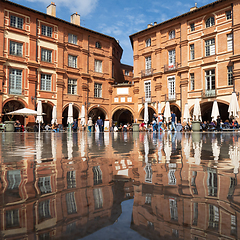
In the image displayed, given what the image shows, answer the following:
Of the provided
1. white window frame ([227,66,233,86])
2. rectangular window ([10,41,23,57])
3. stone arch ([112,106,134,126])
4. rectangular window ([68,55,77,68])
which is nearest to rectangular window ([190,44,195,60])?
white window frame ([227,66,233,86])

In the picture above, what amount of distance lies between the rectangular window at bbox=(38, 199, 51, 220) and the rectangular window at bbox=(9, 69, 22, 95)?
1048 inches

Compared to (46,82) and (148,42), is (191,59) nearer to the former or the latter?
(148,42)

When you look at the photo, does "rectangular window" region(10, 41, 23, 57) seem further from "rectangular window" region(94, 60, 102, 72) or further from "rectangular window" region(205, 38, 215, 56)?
"rectangular window" region(205, 38, 215, 56)

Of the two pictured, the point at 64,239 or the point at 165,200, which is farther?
the point at 165,200

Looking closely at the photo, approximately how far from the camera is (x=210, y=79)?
25.5 meters

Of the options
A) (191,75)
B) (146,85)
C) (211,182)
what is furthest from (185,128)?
(211,182)

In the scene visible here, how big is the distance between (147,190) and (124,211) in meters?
0.38

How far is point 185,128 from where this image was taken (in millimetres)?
25406

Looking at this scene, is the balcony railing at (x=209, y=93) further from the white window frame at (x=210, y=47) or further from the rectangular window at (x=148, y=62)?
the rectangular window at (x=148, y=62)

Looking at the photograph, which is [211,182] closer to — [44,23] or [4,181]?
[4,181]

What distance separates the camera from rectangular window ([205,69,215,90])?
2536 cm

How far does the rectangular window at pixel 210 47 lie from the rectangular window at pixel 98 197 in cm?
2770

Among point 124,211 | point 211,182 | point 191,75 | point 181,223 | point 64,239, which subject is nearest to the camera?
point 64,239

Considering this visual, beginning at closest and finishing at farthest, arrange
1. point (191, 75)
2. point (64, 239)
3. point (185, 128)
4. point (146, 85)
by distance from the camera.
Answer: point (64, 239) → point (185, 128) → point (191, 75) → point (146, 85)
